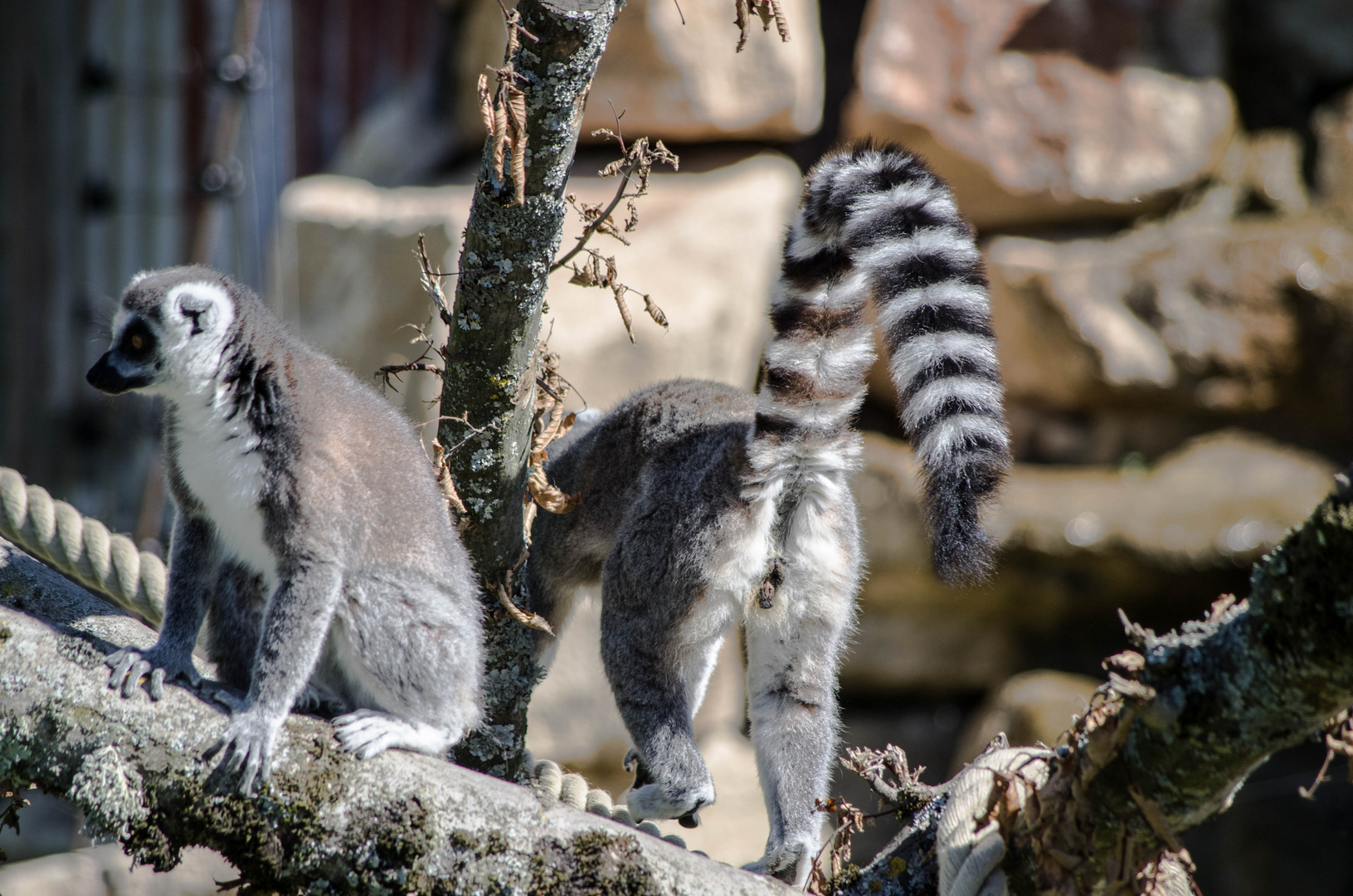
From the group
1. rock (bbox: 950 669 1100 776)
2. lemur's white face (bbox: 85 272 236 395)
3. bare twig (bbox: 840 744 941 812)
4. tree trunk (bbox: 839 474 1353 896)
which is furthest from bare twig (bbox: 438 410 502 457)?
rock (bbox: 950 669 1100 776)

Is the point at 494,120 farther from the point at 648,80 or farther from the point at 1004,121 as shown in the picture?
the point at 1004,121

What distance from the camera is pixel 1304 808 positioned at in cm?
723

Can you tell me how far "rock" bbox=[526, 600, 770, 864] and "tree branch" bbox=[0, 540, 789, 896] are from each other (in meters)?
4.30

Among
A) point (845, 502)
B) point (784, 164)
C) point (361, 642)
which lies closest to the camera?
point (361, 642)

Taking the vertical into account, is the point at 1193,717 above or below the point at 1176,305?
above

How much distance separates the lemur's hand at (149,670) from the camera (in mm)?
2336

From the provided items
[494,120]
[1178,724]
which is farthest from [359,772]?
[1178,724]

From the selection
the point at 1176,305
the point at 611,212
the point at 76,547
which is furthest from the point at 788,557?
the point at 1176,305

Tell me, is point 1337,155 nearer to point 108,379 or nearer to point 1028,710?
point 1028,710

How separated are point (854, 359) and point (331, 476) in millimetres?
1673

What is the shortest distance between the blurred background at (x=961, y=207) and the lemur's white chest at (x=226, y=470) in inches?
177

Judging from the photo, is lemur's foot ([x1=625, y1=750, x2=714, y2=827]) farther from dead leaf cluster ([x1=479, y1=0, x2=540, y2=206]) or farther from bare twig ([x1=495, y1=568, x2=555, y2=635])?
dead leaf cluster ([x1=479, y1=0, x2=540, y2=206])

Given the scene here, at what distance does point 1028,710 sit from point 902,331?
5208mm

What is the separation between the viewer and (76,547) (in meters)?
3.36
